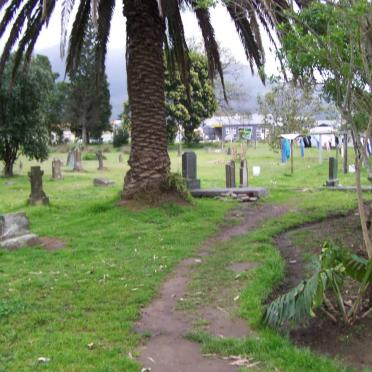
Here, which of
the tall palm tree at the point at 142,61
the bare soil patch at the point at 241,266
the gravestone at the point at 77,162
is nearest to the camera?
the bare soil patch at the point at 241,266

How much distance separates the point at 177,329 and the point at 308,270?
2.59 metres

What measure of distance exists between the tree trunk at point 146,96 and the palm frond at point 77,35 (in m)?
1.27

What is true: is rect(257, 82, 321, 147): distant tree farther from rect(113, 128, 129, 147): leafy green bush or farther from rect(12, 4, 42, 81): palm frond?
rect(12, 4, 42, 81): palm frond

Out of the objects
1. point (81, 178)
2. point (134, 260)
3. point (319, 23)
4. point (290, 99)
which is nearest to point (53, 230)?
point (134, 260)

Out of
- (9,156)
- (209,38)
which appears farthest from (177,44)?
(9,156)

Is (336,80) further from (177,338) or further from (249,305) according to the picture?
(177,338)

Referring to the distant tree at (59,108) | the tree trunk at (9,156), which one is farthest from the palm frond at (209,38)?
the distant tree at (59,108)

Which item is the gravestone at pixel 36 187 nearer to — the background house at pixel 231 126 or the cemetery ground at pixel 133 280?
the cemetery ground at pixel 133 280

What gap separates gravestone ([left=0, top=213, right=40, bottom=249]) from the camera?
8.93 meters

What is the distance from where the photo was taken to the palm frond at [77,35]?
12547mm

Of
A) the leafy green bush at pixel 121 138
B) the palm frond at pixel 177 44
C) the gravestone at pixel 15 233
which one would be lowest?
the gravestone at pixel 15 233

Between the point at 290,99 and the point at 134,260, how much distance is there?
33200 mm

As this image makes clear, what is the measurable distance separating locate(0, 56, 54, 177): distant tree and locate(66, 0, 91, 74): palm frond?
12872mm

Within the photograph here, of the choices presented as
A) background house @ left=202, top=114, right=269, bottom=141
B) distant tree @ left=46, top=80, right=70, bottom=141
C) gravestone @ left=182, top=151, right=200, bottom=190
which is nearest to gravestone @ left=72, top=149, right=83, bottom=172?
gravestone @ left=182, top=151, right=200, bottom=190
